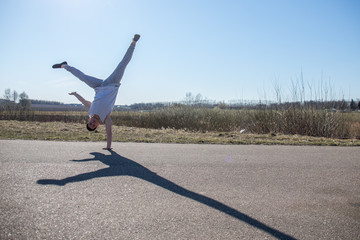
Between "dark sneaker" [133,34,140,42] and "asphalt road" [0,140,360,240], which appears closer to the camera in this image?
"asphalt road" [0,140,360,240]

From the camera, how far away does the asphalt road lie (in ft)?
7.73

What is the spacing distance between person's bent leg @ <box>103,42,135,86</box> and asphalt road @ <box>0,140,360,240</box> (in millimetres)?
1990

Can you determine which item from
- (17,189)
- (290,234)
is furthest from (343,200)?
(17,189)

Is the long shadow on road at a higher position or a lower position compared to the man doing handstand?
lower

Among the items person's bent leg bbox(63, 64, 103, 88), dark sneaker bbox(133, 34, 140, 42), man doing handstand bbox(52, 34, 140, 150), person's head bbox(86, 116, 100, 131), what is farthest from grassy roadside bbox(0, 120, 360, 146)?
dark sneaker bbox(133, 34, 140, 42)

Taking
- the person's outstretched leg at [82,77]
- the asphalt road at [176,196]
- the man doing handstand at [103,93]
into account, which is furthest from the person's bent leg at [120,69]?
the asphalt road at [176,196]

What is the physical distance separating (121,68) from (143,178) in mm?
3575

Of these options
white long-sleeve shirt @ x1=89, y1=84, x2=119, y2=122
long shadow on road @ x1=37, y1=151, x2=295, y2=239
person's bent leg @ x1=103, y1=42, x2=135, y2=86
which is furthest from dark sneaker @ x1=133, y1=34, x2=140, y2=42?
long shadow on road @ x1=37, y1=151, x2=295, y2=239

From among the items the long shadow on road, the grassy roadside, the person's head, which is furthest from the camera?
the grassy roadside

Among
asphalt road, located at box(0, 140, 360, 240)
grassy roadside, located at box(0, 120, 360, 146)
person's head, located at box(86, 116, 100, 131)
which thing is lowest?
asphalt road, located at box(0, 140, 360, 240)

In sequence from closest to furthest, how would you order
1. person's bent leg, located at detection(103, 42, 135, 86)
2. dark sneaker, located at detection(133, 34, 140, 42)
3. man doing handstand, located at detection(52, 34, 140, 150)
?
man doing handstand, located at detection(52, 34, 140, 150) < person's bent leg, located at detection(103, 42, 135, 86) < dark sneaker, located at detection(133, 34, 140, 42)

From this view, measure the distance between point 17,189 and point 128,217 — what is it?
1.64 m

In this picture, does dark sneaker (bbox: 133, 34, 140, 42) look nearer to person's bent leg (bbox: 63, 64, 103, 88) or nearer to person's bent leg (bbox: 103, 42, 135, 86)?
person's bent leg (bbox: 103, 42, 135, 86)

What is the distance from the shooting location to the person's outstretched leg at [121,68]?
6424 millimetres
